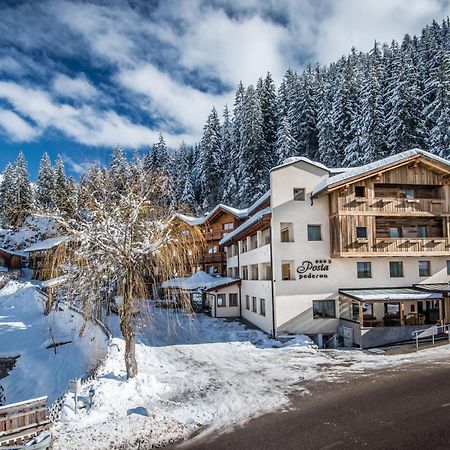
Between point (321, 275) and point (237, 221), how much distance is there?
17.4 m

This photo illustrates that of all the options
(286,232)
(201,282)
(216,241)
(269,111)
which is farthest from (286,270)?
(269,111)

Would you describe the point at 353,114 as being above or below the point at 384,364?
above

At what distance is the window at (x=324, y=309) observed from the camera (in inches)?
947

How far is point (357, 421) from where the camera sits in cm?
1063

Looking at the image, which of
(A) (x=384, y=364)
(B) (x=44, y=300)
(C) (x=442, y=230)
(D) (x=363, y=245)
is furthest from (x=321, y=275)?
(B) (x=44, y=300)

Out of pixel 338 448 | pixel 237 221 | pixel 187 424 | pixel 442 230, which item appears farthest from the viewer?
pixel 237 221

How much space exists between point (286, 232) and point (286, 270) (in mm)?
2610

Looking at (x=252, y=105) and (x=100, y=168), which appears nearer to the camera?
(x=100, y=168)

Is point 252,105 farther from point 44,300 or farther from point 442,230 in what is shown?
point 44,300

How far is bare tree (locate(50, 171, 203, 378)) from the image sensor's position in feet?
44.1

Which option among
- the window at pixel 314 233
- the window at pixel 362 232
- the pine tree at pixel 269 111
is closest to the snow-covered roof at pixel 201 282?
the window at pixel 314 233

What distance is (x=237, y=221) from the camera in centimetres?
4031

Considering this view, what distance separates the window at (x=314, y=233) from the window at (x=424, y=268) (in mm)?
7573

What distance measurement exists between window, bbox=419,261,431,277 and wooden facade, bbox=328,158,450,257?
1.32 meters
